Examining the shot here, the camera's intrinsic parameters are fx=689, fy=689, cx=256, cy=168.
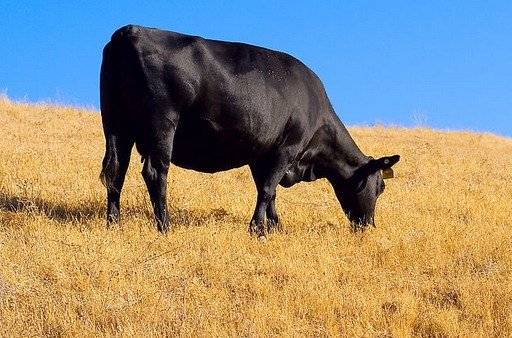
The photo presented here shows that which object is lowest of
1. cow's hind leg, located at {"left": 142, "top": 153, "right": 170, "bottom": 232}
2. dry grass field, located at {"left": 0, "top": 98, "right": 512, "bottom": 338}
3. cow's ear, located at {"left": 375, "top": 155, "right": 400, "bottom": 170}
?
dry grass field, located at {"left": 0, "top": 98, "right": 512, "bottom": 338}

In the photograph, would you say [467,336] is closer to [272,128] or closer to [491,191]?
[272,128]

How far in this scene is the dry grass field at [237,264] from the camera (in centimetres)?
671

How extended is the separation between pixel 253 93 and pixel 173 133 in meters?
1.34

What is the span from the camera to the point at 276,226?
1081 cm

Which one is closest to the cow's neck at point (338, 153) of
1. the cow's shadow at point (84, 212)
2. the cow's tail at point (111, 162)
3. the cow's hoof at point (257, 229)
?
the cow's shadow at point (84, 212)

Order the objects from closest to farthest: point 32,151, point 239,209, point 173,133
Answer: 1. point 173,133
2. point 239,209
3. point 32,151

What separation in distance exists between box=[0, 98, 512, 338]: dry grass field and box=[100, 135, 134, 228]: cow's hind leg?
275 millimetres

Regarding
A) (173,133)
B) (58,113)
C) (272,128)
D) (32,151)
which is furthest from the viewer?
(58,113)

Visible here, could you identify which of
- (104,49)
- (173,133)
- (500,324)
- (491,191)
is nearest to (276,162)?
(173,133)

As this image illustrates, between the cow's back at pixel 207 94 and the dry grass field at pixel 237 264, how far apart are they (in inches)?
49.0

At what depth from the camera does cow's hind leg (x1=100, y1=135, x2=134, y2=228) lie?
A: 372 inches

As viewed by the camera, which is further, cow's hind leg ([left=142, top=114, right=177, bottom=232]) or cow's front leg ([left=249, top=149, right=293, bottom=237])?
cow's front leg ([left=249, top=149, right=293, bottom=237])

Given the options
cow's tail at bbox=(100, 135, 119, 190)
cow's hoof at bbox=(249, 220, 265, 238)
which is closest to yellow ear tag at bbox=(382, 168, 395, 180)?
cow's hoof at bbox=(249, 220, 265, 238)

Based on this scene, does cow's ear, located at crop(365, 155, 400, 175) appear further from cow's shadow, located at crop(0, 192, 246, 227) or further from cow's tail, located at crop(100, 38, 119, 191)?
cow's tail, located at crop(100, 38, 119, 191)
